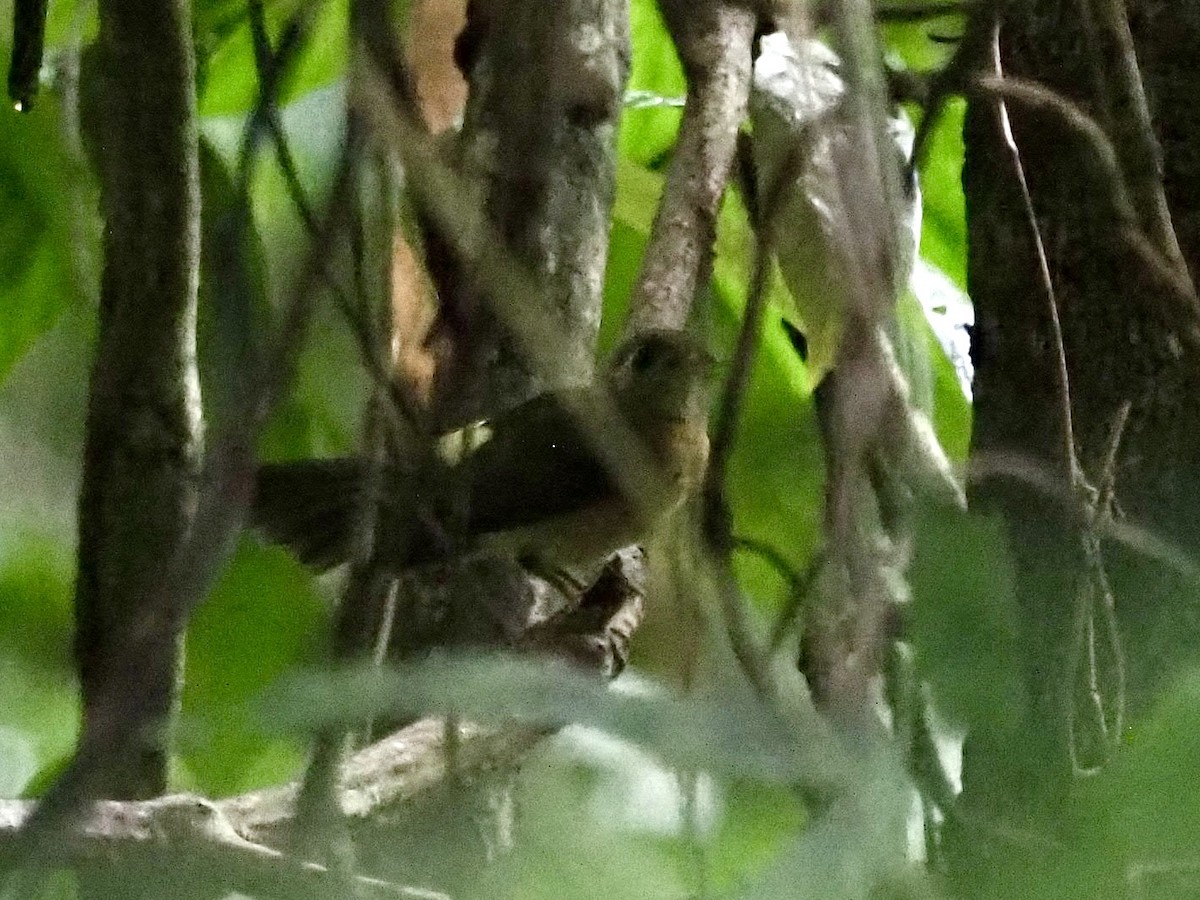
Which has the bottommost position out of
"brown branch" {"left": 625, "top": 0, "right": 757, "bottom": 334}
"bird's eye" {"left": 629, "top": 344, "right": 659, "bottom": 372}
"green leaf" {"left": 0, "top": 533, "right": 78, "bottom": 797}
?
"green leaf" {"left": 0, "top": 533, "right": 78, "bottom": 797}

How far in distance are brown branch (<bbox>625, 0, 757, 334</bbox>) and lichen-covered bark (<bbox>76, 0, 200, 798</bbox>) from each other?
360mm

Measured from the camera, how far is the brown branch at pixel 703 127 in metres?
1.08

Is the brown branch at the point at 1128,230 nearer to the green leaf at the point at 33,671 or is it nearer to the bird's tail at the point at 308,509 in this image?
the bird's tail at the point at 308,509

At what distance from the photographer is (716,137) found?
109cm

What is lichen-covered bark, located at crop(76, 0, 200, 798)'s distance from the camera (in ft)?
2.88

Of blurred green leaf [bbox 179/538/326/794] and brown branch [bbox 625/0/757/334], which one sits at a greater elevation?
brown branch [bbox 625/0/757/334]

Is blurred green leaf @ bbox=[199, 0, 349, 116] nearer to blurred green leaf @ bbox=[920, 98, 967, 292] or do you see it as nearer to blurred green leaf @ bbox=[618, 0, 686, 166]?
blurred green leaf @ bbox=[618, 0, 686, 166]

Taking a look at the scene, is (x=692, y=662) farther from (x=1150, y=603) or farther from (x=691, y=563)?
(x=1150, y=603)

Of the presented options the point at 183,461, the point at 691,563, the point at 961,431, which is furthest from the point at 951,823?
the point at 961,431

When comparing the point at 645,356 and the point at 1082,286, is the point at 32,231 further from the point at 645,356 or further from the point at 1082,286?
the point at 1082,286

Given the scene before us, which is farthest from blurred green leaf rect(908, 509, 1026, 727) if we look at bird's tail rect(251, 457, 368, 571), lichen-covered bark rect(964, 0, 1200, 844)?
bird's tail rect(251, 457, 368, 571)

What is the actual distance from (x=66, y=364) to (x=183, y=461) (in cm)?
65

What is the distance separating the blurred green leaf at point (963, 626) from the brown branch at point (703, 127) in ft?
2.19

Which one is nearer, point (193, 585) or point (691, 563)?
point (193, 585)
